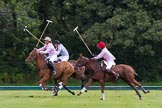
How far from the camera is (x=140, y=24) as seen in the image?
3494 cm

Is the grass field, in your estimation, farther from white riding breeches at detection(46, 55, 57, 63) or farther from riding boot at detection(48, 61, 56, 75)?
white riding breeches at detection(46, 55, 57, 63)

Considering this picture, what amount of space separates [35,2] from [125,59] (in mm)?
6399

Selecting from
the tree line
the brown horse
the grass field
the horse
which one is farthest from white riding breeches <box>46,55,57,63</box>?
the tree line

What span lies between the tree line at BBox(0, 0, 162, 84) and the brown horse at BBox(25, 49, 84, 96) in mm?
11266

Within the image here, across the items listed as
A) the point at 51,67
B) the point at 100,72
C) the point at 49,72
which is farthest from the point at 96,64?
the point at 49,72

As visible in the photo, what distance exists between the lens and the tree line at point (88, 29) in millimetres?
35344

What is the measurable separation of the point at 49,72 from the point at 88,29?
42.9ft

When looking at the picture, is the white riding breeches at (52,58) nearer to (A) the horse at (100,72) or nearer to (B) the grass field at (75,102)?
(A) the horse at (100,72)

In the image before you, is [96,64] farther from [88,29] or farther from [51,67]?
[88,29]

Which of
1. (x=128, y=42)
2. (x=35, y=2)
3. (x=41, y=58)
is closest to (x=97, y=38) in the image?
(x=128, y=42)

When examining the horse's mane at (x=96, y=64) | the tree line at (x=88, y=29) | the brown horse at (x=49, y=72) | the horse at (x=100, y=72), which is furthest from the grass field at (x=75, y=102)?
the tree line at (x=88, y=29)

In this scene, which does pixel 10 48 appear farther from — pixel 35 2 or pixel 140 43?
pixel 140 43

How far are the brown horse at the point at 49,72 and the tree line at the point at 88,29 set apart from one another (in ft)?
37.0

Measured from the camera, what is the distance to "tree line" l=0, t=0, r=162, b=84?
35.3 metres
